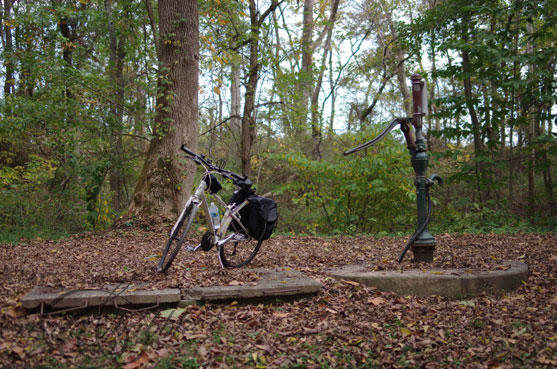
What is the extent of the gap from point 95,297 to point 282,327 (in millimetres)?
1422

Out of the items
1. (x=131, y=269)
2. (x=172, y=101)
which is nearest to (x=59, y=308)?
(x=131, y=269)

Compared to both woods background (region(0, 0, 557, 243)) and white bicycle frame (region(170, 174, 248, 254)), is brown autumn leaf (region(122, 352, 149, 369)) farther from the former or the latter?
woods background (region(0, 0, 557, 243))

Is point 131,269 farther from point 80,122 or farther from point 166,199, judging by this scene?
point 80,122

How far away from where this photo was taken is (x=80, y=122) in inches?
356

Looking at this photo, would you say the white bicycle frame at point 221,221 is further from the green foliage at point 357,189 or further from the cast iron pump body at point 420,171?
the green foliage at point 357,189

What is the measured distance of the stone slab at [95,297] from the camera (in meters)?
3.26

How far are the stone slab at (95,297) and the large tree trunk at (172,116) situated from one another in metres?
4.65

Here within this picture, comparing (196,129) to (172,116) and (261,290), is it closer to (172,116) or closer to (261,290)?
(172,116)

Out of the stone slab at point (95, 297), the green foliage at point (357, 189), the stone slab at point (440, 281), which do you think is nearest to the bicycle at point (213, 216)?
the stone slab at point (95, 297)

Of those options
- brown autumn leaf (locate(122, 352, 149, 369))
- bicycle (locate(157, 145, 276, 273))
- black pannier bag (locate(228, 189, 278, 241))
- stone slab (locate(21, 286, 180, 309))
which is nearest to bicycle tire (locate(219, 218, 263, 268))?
bicycle (locate(157, 145, 276, 273))

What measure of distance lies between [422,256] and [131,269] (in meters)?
3.18

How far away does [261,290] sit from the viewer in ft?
12.9

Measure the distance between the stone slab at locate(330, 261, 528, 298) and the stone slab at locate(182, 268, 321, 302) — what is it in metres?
0.57

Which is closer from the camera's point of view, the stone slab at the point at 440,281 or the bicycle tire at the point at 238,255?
the stone slab at the point at 440,281
